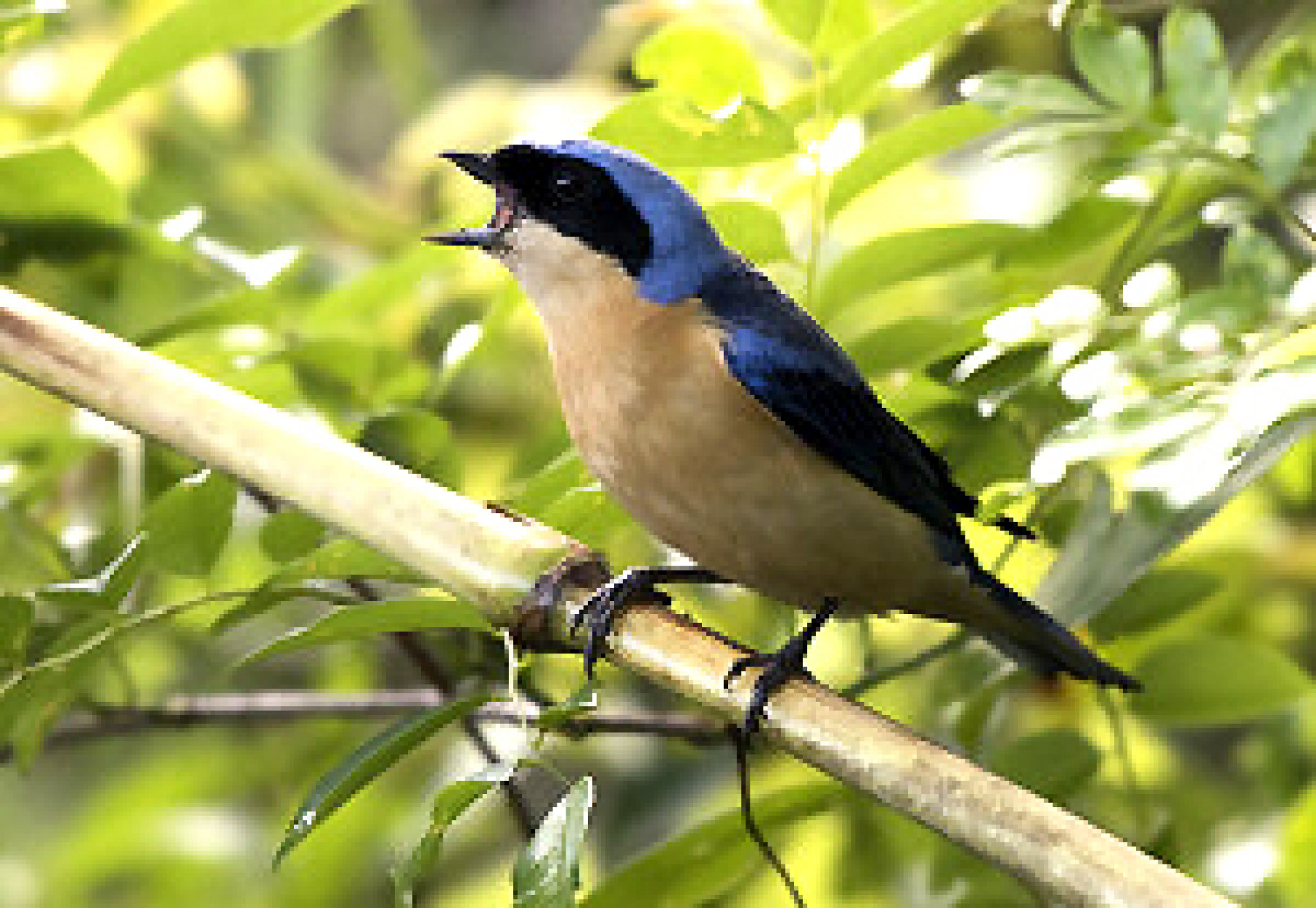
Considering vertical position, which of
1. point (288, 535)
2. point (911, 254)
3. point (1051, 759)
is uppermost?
point (911, 254)

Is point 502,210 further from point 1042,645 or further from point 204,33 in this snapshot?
→ point 1042,645

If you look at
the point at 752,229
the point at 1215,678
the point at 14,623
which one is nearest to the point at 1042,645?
the point at 1215,678

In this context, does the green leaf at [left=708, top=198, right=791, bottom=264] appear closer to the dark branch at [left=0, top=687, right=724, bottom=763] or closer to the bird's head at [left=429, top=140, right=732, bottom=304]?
the bird's head at [left=429, top=140, right=732, bottom=304]

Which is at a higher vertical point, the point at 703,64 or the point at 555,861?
the point at 703,64

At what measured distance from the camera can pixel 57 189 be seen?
5.28 feet

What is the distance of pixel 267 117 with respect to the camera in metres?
3.01

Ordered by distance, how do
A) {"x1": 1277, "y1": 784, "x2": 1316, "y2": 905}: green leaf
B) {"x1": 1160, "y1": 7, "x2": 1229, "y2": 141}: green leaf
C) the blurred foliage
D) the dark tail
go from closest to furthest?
the blurred foliage
{"x1": 1160, "y1": 7, "x2": 1229, "y2": 141}: green leaf
the dark tail
{"x1": 1277, "y1": 784, "x2": 1316, "y2": 905}: green leaf

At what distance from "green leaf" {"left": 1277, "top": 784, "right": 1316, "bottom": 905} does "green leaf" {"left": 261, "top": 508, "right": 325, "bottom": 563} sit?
84 cm

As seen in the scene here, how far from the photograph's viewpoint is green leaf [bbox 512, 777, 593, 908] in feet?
3.43

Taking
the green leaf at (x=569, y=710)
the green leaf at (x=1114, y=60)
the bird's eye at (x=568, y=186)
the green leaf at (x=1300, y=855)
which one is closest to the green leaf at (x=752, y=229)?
the bird's eye at (x=568, y=186)

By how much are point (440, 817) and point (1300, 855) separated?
853 millimetres

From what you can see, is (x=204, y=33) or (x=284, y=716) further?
(x=284, y=716)

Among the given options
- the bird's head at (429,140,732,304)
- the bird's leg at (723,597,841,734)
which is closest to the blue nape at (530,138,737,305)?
the bird's head at (429,140,732,304)

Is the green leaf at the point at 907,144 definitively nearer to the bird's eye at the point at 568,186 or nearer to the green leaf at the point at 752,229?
the green leaf at the point at 752,229
